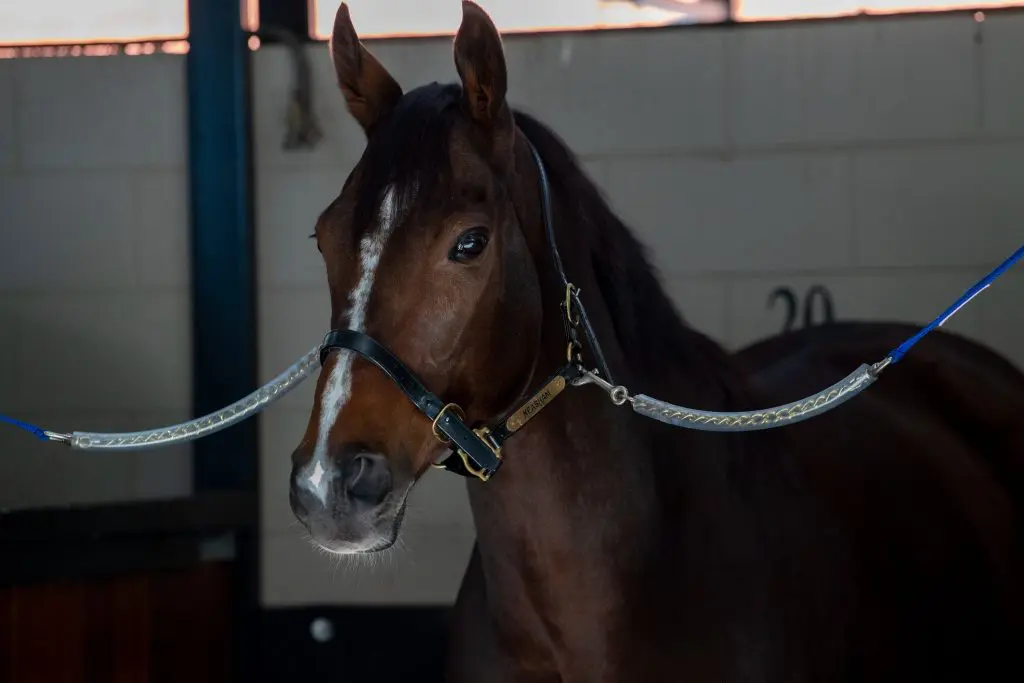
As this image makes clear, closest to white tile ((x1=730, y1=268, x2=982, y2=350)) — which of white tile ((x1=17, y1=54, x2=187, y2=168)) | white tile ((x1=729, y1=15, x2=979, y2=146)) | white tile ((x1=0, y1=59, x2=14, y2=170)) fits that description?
white tile ((x1=729, y1=15, x2=979, y2=146))

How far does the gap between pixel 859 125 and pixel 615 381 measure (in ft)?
5.50

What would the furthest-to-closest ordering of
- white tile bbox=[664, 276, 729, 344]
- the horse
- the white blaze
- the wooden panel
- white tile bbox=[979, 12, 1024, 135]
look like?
white tile bbox=[664, 276, 729, 344] < white tile bbox=[979, 12, 1024, 135] < the wooden panel < the horse < the white blaze

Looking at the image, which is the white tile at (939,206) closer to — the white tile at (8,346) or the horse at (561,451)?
the horse at (561,451)

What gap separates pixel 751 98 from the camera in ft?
9.98

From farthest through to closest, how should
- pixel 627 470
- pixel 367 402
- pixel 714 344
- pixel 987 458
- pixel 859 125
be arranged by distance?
pixel 859 125 < pixel 987 458 < pixel 714 344 < pixel 627 470 < pixel 367 402

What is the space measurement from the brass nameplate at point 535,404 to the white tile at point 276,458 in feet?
5.52

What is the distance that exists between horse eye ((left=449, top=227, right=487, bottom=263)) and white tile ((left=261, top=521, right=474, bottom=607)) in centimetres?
179

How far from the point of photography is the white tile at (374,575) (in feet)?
10.3

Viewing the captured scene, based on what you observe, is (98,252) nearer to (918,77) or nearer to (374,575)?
(374,575)

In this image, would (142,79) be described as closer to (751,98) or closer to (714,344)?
(751,98)

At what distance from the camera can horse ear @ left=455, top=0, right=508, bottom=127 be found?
58.6 inches

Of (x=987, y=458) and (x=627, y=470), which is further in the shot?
(x=987, y=458)

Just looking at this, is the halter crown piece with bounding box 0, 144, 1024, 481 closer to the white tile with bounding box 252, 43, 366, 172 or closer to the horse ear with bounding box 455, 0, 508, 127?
the horse ear with bounding box 455, 0, 508, 127

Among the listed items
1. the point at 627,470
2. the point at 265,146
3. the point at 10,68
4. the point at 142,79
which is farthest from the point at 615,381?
the point at 10,68
